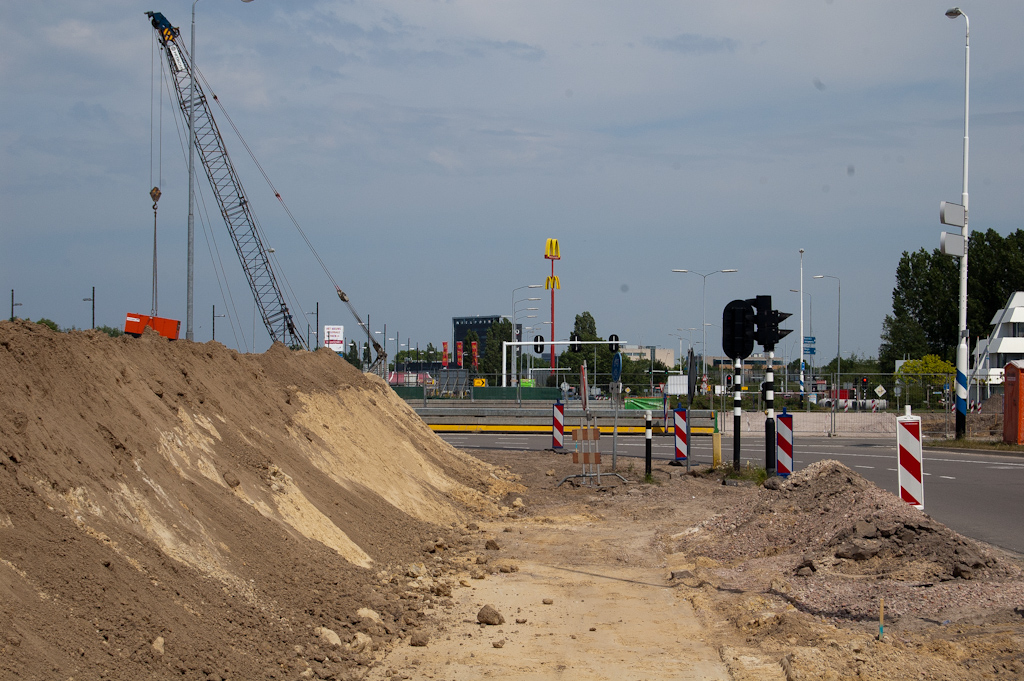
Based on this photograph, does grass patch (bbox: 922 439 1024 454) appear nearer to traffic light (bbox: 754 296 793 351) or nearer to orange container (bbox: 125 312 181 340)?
traffic light (bbox: 754 296 793 351)

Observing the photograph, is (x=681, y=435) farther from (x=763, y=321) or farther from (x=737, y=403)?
(x=763, y=321)

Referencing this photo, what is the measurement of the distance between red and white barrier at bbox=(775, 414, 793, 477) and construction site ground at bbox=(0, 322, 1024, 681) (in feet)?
7.45

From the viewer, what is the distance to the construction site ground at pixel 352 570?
18.2 ft

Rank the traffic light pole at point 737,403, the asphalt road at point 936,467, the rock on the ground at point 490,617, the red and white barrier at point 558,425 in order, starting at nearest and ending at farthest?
the rock on the ground at point 490,617, the asphalt road at point 936,467, the traffic light pole at point 737,403, the red and white barrier at point 558,425

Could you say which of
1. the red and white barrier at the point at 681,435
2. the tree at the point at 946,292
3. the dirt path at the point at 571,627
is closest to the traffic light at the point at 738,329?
the red and white barrier at the point at 681,435

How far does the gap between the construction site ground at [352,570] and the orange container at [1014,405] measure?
19.8 metres

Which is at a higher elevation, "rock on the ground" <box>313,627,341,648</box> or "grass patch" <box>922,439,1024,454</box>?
"rock on the ground" <box>313,627,341,648</box>

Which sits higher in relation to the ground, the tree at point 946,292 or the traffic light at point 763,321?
the tree at point 946,292

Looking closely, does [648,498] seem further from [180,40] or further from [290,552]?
[180,40]

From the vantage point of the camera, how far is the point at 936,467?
21109 mm

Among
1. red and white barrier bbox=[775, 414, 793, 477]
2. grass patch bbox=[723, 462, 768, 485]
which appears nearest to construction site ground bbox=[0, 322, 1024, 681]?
red and white barrier bbox=[775, 414, 793, 477]

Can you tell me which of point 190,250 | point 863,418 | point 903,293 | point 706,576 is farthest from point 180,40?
point 903,293

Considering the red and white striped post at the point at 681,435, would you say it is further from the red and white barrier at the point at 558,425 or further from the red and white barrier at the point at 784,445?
the red and white barrier at the point at 784,445

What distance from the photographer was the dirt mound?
5223mm
